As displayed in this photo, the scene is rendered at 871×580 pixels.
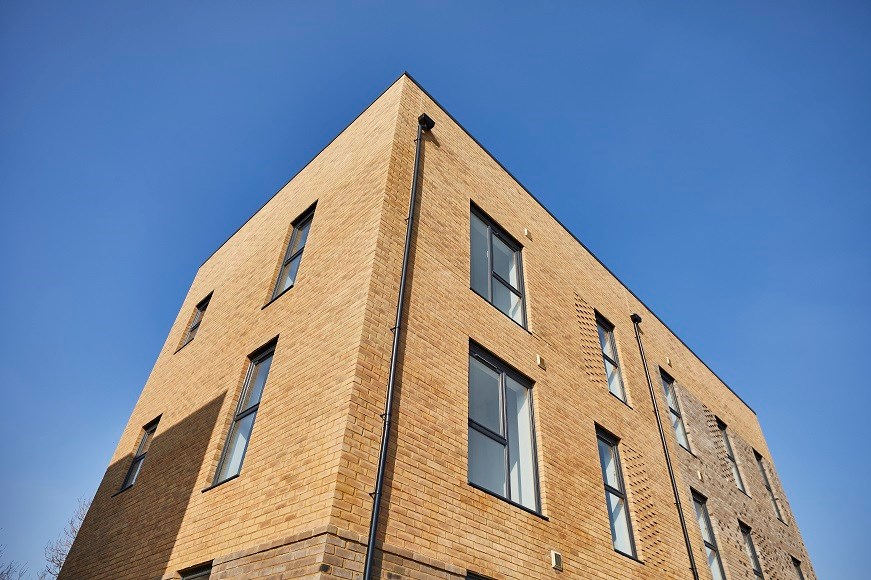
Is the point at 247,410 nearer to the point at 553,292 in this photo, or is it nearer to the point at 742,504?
the point at 553,292

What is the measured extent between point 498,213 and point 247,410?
5625 mm

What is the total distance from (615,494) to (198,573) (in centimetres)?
642

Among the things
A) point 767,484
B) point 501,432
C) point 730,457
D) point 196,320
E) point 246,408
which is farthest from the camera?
point 767,484

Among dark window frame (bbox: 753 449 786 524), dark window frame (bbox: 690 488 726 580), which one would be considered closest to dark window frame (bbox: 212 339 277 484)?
dark window frame (bbox: 690 488 726 580)

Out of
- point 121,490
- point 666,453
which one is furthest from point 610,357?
point 121,490

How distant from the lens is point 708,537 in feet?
35.9

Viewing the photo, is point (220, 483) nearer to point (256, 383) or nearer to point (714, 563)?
point (256, 383)

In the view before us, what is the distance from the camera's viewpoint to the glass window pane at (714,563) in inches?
408

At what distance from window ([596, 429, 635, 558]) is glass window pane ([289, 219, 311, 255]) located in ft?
20.9

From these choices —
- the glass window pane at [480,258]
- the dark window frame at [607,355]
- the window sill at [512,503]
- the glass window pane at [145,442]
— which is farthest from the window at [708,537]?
the glass window pane at [145,442]

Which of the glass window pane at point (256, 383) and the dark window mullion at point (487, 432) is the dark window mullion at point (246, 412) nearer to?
the glass window pane at point (256, 383)

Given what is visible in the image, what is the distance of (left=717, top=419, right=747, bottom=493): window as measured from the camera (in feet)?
47.1

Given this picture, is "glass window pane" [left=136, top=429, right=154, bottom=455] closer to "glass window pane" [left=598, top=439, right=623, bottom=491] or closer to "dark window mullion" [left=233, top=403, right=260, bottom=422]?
"dark window mullion" [left=233, top=403, right=260, bottom=422]

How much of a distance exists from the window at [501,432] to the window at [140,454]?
6.18 metres
